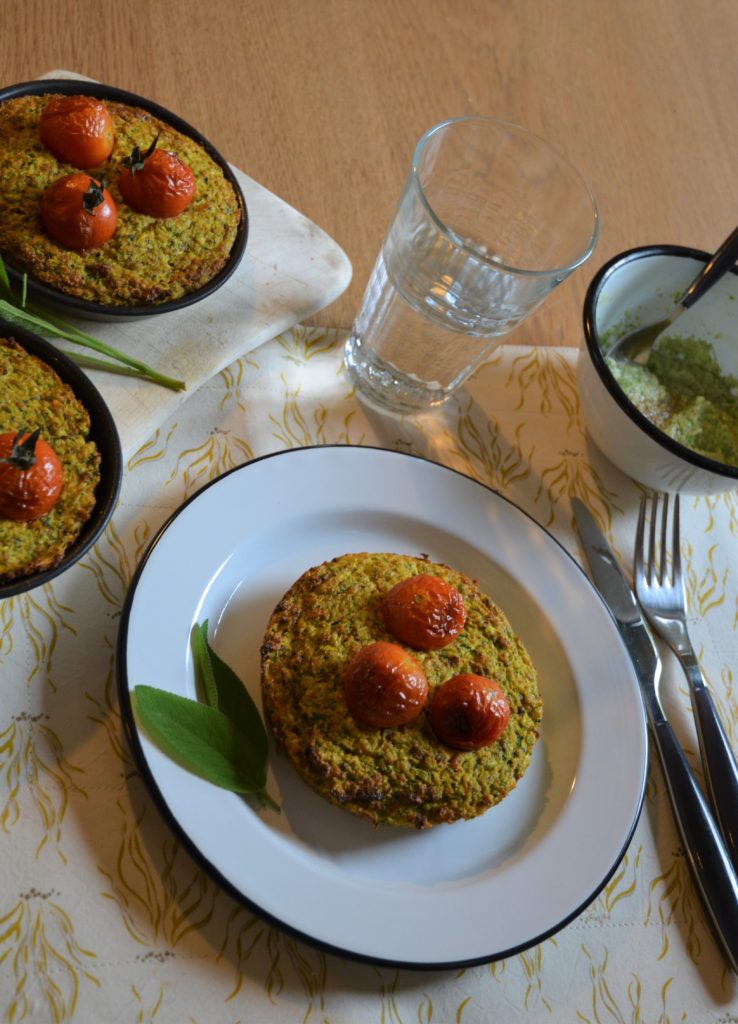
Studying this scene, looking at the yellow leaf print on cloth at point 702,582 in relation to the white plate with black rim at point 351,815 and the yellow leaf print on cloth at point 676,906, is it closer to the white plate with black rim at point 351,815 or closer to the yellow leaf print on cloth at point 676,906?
the white plate with black rim at point 351,815

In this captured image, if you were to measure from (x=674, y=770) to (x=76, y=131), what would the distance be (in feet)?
4.72

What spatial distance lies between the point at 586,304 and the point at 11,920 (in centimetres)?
136

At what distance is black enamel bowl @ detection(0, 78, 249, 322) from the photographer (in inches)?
56.1

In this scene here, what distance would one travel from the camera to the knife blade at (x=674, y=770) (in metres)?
1.39

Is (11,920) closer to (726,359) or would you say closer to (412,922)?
(412,922)

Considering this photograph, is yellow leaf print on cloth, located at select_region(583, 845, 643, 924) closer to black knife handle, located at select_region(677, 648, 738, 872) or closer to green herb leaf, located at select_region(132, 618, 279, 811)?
black knife handle, located at select_region(677, 648, 738, 872)

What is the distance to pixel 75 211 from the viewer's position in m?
1.42

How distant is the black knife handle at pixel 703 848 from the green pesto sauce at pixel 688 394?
587mm

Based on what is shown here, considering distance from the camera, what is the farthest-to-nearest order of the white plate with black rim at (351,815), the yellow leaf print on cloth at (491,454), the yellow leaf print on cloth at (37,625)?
the yellow leaf print on cloth at (491,454)
the yellow leaf print on cloth at (37,625)
the white plate with black rim at (351,815)

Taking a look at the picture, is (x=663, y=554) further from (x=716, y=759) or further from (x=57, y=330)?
(x=57, y=330)

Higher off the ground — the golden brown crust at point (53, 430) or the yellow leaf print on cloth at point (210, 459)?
the golden brown crust at point (53, 430)

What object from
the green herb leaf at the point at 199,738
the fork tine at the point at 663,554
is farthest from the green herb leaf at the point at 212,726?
the fork tine at the point at 663,554

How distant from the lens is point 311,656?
1305 mm

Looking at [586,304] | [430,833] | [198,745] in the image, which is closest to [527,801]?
[430,833]
